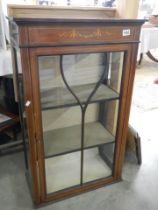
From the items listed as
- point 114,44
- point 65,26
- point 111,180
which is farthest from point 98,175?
point 65,26

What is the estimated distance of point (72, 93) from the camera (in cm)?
128

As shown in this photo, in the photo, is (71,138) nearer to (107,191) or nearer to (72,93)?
(72,93)

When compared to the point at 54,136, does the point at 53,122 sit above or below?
above

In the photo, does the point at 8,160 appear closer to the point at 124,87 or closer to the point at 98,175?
the point at 98,175

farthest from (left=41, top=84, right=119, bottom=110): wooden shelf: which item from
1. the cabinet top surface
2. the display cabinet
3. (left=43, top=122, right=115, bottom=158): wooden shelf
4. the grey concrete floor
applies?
the grey concrete floor

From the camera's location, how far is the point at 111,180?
5.38ft

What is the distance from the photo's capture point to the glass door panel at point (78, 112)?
1.23 m

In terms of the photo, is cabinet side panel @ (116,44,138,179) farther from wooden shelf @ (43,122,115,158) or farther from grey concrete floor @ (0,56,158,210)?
grey concrete floor @ (0,56,158,210)

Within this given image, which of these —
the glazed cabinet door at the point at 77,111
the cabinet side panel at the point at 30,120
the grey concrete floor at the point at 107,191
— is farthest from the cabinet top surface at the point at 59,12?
the grey concrete floor at the point at 107,191

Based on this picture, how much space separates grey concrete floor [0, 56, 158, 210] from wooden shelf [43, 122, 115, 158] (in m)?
0.39

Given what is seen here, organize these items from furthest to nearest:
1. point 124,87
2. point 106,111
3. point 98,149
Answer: point 98,149
point 106,111
point 124,87

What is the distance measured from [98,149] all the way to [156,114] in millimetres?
1268

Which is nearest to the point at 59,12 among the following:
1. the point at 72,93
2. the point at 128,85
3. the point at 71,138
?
the point at 72,93

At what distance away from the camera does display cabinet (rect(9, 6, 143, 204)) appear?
101 centimetres
